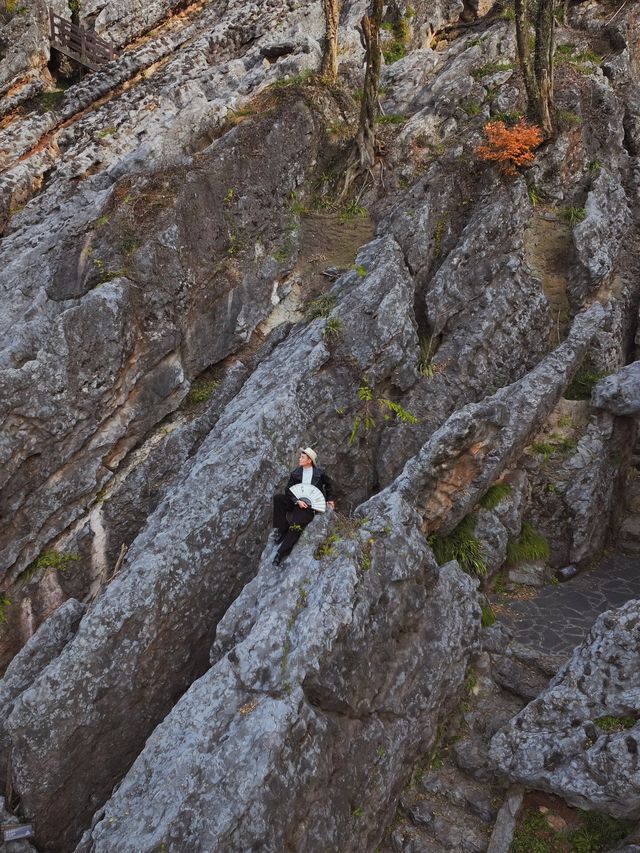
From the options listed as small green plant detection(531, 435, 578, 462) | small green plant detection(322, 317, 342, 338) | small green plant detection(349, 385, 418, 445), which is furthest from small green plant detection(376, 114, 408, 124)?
small green plant detection(531, 435, 578, 462)

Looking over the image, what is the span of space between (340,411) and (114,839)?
24.1ft

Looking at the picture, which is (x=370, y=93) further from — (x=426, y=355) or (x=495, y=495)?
(x=495, y=495)

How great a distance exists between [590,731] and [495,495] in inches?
190

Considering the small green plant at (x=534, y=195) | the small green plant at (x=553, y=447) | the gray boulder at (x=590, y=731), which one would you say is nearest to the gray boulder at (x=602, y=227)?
the small green plant at (x=534, y=195)

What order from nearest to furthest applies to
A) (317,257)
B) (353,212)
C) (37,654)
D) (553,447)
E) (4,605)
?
(37,654), (4,605), (553,447), (317,257), (353,212)

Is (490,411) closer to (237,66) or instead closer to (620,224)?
(620,224)

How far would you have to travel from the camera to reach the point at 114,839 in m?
6.57

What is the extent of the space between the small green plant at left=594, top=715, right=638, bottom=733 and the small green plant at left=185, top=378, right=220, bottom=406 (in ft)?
30.3

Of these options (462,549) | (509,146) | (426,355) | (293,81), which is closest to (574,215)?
(509,146)

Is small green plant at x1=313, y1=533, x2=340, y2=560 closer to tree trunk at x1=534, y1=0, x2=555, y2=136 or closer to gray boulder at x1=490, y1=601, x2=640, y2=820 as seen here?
gray boulder at x1=490, y1=601, x2=640, y2=820

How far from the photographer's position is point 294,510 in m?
8.54

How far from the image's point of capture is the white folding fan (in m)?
8.50

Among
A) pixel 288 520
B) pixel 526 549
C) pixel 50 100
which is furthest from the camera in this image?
pixel 50 100

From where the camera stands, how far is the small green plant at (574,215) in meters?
14.8
